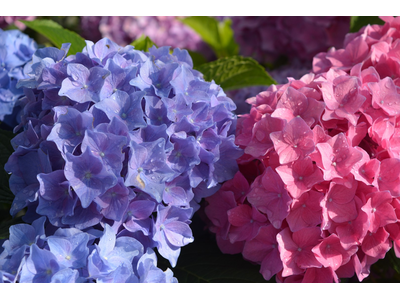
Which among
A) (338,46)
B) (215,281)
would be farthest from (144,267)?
(338,46)

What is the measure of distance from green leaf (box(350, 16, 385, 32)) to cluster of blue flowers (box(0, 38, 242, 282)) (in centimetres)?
55

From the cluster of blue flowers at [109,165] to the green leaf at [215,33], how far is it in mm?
751

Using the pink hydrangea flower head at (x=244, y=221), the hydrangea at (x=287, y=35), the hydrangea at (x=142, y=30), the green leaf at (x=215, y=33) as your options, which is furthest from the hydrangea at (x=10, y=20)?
the pink hydrangea flower head at (x=244, y=221)

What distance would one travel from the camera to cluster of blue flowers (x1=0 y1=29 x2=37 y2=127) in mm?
801

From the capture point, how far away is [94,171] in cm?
56

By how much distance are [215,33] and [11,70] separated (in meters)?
0.79

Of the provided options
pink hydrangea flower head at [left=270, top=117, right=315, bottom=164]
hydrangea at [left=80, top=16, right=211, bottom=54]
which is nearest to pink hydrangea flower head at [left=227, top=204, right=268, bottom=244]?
pink hydrangea flower head at [left=270, top=117, right=315, bottom=164]

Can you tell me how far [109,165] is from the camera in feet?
1.85

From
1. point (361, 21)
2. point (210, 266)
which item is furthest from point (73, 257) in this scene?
point (361, 21)

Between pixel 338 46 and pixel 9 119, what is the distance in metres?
0.85

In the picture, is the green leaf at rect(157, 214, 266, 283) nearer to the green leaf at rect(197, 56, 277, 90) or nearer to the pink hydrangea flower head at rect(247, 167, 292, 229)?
the pink hydrangea flower head at rect(247, 167, 292, 229)

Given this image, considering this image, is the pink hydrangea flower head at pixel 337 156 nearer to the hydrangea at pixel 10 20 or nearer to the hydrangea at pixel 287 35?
the hydrangea at pixel 287 35

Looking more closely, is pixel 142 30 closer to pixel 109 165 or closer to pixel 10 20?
pixel 10 20

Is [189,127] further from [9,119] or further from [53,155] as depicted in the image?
[9,119]
